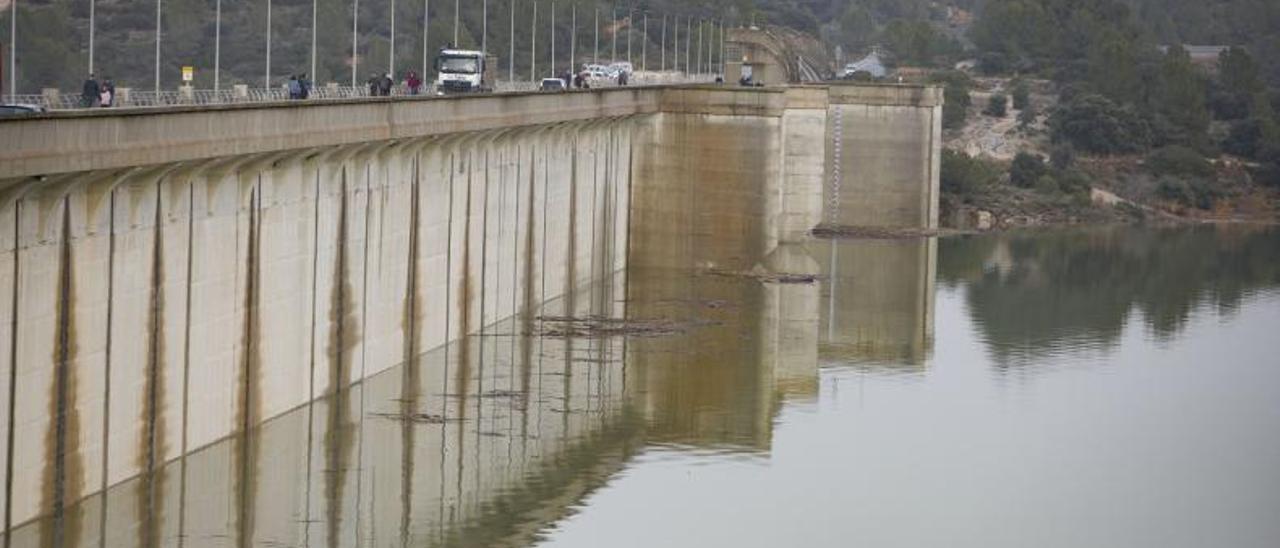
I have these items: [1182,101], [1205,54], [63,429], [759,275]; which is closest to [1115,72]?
[1182,101]

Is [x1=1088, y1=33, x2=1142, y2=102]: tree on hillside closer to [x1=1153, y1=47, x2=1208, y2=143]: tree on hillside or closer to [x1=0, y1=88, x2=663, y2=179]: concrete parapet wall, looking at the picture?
[x1=1153, y1=47, x2=1208, y2=143]: tree on hillside

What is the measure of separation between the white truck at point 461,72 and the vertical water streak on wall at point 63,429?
3135 cm

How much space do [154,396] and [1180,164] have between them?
76700 millimetres

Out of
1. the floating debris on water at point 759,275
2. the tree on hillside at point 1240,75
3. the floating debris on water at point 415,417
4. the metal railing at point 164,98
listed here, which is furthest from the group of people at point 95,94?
the tree on hillside at point 1240,75

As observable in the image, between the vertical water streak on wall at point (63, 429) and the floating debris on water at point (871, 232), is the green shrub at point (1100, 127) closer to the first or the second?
the floating debris on water at point (871, 232)

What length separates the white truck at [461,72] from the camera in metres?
59.8

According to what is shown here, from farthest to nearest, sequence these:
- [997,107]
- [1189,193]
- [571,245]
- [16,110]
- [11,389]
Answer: [997,107], [1189,193], [571,245], [16,110], [11,389]

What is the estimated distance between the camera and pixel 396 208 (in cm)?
4266

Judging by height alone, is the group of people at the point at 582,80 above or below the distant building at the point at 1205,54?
below

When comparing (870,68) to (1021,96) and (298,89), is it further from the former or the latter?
(298,89)

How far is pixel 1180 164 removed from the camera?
337 feet

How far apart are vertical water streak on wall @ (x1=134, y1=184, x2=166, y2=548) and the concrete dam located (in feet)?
0.15

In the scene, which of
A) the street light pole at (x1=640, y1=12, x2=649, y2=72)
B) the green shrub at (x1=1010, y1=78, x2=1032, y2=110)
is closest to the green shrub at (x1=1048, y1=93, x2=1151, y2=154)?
the green shrub at (x1=1010, y1=78, x2=1032, y2=110)

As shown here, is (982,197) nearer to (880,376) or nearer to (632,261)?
(632,261)
